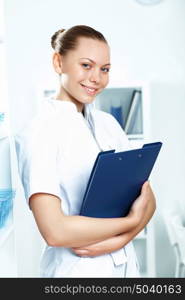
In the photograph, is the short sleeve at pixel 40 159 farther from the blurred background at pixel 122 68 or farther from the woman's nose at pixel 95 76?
the blurred background at pixel 122 68

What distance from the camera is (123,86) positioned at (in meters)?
2.46

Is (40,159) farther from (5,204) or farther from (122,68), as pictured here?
(122,68)

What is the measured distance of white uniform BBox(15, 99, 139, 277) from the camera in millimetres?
1033

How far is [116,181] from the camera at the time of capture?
3.48 feet

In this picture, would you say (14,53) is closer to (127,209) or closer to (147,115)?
(147,115)

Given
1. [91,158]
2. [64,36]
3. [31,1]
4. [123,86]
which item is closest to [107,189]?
[91,158]

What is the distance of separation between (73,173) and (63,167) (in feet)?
0.09

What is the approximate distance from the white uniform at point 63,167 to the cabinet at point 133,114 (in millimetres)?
1364

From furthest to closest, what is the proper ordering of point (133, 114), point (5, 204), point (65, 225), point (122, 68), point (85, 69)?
point (122, 68) → point (133, 114) → point (5, 204) → point (85, 69) → point (65, 225)

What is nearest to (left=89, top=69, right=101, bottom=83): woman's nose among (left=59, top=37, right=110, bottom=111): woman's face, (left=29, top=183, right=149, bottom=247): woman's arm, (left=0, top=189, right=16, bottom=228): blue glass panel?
A: (left=59, top=37, right=110, bottom=111): woman's face

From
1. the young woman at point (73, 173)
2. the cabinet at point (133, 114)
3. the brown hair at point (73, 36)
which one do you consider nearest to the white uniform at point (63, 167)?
the young woman at point (73, 173)

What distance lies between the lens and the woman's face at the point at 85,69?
1.11m

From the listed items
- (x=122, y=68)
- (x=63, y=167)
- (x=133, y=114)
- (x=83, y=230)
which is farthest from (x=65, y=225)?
(x=122, y=68)

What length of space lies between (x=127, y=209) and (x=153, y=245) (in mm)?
1451
